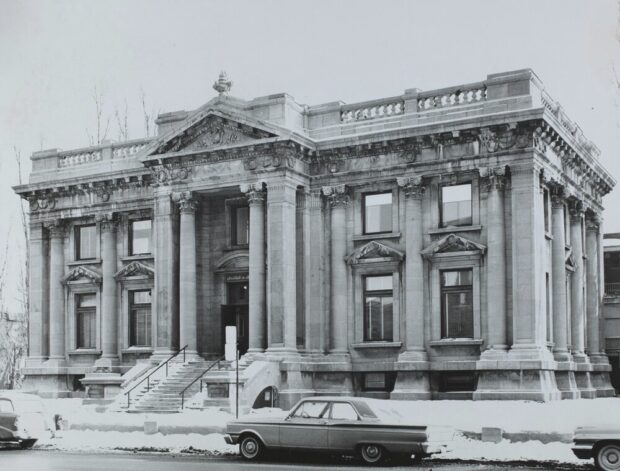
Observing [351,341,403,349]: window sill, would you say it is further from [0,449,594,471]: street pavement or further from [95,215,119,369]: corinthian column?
[0,449,594,471]: street pavement

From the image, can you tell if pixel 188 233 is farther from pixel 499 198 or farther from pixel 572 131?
pixel 572 131

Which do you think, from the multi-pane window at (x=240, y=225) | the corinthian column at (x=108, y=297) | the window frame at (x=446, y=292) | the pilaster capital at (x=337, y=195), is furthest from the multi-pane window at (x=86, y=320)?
the window frame at (x=446, y=292)

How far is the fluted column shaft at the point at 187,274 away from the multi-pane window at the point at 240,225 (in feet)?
6.71

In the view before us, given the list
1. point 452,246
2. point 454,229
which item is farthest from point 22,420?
point 454,229

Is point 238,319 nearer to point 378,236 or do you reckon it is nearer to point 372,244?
point 372,244

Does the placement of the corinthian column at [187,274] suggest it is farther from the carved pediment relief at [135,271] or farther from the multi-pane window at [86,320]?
the multi-pane window at [86,320]

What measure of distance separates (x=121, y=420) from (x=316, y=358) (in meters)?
9.17

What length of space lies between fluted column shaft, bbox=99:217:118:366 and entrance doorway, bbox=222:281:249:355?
595cm

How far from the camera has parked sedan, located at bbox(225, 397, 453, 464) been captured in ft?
66.7

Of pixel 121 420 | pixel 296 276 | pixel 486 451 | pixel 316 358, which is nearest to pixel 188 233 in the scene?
pixel 296 276

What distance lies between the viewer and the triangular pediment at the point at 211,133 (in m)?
38.2

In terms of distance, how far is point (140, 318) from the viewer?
44125mm

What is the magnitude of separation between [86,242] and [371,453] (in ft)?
94.5

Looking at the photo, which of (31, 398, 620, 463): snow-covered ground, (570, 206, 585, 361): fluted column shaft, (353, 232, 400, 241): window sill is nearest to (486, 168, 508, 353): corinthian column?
(31, 398, 620, 463): snow-covered ground
